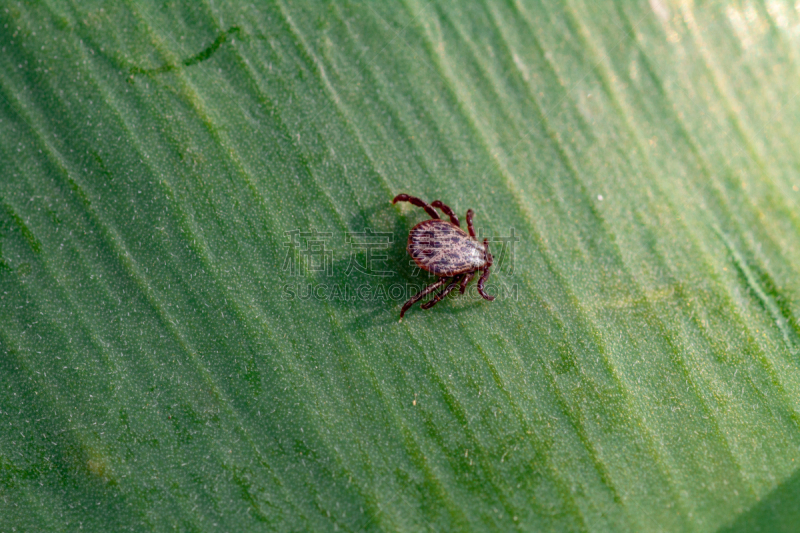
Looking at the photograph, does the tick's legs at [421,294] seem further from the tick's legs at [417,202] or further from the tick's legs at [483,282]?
the tick's legs at [417,202]

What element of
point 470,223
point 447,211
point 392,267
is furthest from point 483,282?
point 392,267

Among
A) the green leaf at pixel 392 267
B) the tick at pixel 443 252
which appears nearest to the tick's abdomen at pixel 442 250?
the tick at pixel 443 252

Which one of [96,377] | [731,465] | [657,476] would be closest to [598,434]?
[657,476]

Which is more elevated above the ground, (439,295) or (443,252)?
(443,252)

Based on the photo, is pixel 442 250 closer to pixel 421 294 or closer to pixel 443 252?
pixel 443 252

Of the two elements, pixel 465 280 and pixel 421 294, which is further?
pixel 465 280

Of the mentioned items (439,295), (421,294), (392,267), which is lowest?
(439,295)

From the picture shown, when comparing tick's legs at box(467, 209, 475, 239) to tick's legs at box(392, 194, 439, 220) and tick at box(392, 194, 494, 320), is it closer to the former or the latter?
tick at box(392, 194, 494, 320)
